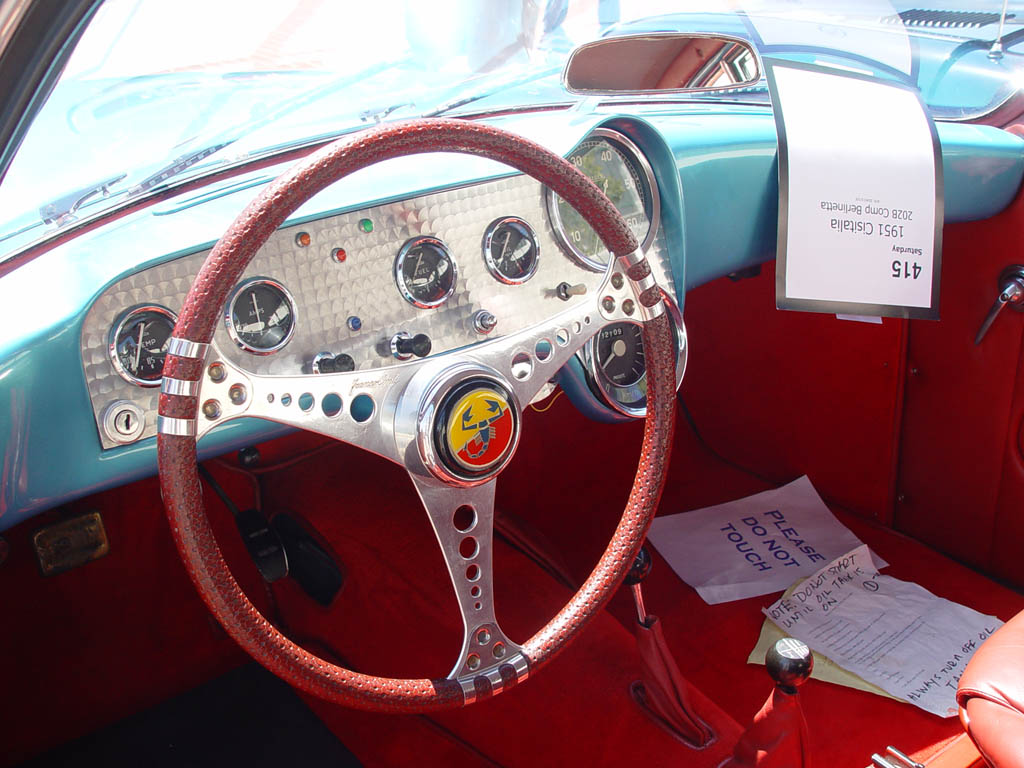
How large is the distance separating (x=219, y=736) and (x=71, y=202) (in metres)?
1.01

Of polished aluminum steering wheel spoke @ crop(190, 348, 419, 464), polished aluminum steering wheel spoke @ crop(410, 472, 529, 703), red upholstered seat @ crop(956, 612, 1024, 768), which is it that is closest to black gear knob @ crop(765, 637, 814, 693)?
red upholstered seat @ crop(956, 612, 1024, 768)

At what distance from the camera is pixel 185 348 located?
2.50 ft

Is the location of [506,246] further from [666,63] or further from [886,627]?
[886,627]

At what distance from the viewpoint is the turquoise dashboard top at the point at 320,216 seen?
0.87 m

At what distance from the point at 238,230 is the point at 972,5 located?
1766 mm

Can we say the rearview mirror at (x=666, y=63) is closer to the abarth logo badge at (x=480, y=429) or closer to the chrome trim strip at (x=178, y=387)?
the abarth logo badge at (x=480, y=429)

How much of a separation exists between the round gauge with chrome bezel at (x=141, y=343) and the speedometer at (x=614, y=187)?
0.56 meters

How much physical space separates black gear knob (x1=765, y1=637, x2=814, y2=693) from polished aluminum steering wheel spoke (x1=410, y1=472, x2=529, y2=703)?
333 mm

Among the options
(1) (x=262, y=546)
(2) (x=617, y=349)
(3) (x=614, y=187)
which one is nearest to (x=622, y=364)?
(2) (x=617, y=349)

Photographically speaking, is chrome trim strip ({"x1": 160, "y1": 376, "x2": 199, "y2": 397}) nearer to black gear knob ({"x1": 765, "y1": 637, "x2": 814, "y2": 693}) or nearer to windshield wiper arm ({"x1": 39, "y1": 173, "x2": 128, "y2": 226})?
windshield wiper arm ({"x1": 39, "y1": 173, "x2": 128, "y2": 226})

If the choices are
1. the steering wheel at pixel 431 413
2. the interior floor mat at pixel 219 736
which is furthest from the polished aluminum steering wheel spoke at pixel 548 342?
the interior floor mat at pixel 219 736

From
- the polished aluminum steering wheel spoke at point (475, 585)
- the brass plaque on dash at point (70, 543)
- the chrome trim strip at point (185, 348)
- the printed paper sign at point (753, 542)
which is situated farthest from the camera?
the printed paper sign at point (753, 542)

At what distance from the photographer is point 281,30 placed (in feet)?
3.96

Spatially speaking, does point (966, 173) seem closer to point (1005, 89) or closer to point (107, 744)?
point (1005, 89)
